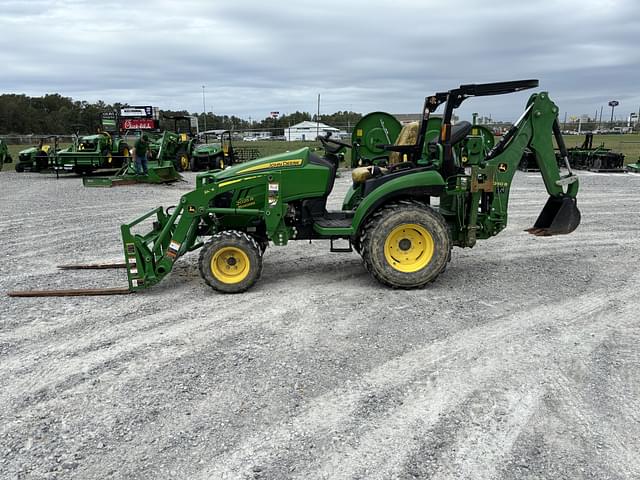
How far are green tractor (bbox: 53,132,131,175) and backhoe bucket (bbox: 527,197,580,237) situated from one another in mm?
15204

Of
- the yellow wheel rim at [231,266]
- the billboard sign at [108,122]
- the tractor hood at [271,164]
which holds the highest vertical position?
the billboard sign at [108,122]

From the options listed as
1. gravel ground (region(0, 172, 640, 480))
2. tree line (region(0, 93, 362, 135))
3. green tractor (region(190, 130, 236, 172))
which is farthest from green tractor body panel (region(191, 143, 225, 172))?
tree line (region(0, 93, 362, 135))

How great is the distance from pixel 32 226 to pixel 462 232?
24.9 ft

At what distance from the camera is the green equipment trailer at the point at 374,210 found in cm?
552

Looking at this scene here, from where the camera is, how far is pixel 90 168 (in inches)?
750

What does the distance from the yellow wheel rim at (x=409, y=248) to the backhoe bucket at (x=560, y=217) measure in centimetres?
159

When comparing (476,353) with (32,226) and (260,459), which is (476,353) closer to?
(260,459)

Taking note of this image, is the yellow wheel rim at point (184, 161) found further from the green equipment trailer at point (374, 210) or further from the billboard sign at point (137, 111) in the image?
the green equipment trailer at point (374, 210)

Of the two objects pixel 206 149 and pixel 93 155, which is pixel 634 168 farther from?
pixel 93 155

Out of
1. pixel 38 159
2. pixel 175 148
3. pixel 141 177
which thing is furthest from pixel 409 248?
pixel 38 159

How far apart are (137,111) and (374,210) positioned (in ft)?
87.4

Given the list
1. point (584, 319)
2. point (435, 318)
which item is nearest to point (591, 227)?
point (584, 319)

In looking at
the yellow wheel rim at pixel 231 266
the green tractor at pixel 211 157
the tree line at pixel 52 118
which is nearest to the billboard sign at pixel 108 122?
the green tractor at pixel 211 157

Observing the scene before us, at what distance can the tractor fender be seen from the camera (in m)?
5.58
